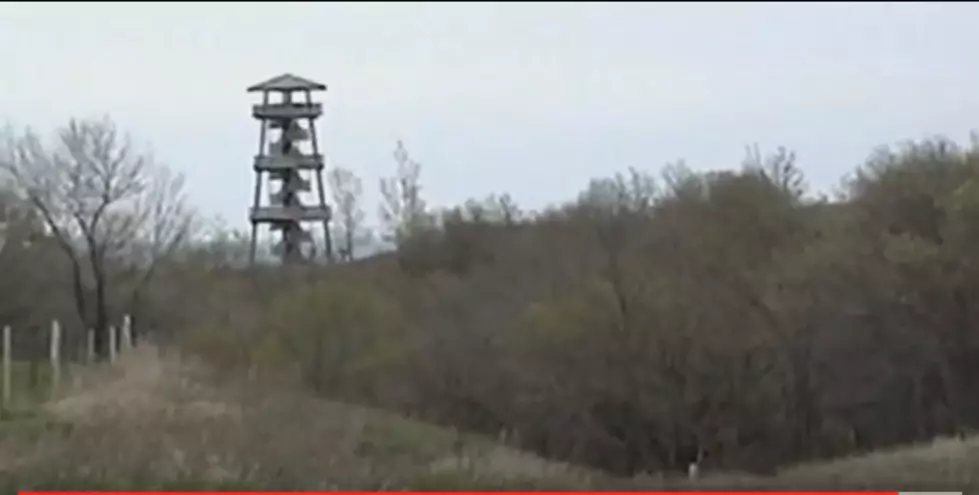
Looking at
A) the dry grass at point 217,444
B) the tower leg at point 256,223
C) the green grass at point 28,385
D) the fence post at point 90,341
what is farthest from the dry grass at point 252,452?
the tower leg at point 256,223

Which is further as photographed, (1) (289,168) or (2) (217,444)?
(1) (289,168)

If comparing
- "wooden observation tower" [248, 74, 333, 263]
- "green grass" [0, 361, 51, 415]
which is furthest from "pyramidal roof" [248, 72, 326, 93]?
"green grass" [0, 361, 51, 415]

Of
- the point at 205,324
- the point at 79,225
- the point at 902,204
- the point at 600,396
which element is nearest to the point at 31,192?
the point at 79,225

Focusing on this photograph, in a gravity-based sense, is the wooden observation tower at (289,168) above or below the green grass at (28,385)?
above

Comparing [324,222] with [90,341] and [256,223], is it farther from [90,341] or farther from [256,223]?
[90,341]

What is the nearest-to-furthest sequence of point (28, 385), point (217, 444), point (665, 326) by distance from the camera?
point (217, 444), point (28, 385), point (665, 326)

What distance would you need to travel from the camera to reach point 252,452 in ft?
59.3

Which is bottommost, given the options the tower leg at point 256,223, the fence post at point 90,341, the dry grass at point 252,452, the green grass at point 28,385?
the dry grass at point 252,452

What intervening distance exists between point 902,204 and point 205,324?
20626mm

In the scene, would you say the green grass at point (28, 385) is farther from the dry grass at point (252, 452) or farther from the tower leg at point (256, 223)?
the tower leg at point (256, 223)

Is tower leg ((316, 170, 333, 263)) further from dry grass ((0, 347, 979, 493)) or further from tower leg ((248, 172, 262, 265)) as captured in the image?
dry grass ((0, 347, 979, 493))

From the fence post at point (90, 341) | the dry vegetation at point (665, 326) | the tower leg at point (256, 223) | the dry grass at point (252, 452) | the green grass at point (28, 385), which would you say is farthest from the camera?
the tower leg at point (256, 223)

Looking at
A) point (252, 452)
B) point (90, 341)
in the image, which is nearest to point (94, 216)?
point (90, 341)

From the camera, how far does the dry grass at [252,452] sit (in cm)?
1583
